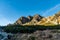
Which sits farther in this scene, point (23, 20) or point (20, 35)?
point (23, 20)

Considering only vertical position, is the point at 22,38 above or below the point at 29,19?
below

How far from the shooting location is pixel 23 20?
9881 centimetres

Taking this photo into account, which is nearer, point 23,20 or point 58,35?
point 58,35

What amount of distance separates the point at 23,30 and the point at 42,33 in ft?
10.2

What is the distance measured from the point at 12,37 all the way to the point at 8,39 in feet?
1.56

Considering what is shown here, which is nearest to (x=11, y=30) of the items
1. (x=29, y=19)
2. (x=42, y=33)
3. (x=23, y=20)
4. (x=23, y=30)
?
(x=23, y=30)

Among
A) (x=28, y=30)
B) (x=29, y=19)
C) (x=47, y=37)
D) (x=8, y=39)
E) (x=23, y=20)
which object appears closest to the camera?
(x=47, y=37)

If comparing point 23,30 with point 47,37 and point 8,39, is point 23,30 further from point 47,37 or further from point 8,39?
point 47,37

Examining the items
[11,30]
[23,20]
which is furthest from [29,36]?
[23,20]

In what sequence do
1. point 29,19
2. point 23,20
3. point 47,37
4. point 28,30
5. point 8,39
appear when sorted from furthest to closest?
1. point 29,19
2. point 23,20
3. point 28,30
4. point 8,39
5. point 47,37

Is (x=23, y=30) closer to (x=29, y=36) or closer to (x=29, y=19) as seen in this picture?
(x=29, y=36)

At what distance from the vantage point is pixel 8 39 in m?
16.7

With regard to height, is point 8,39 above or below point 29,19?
below

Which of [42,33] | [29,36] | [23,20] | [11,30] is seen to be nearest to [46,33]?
[42,33]
